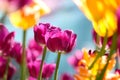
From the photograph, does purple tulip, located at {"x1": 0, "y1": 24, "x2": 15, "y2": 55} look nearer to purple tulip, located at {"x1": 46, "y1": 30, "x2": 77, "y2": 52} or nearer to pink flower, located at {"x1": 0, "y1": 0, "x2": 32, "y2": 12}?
purple tulip, located at {"x1": 46, "y1": 30, "x2": 77, "y2": 52}

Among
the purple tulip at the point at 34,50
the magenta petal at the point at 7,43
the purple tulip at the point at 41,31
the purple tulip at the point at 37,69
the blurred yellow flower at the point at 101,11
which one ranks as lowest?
the purple tulip at the point at 37,69

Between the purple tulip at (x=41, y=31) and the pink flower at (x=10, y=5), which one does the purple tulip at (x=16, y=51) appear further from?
the pink flower at (x=10, y=5)

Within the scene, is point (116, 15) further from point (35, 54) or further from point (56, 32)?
point (35, 54)

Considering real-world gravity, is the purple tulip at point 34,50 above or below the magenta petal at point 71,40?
below

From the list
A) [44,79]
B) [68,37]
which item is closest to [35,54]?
[44,79]

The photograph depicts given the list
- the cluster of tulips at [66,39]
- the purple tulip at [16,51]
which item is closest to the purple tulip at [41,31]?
the cluster of tulips at [66,39]

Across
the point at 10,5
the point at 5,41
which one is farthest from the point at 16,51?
the point at 10,5

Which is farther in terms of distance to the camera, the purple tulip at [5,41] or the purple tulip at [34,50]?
the purple tulip at [34,50]

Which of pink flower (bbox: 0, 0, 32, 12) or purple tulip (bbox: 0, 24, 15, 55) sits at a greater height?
pink flower (bbox: 0, 0, 32, 12)

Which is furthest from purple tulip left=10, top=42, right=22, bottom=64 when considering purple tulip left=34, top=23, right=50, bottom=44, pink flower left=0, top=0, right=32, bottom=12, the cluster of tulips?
pink flower left=0, top=0, right=32, bottom=12
